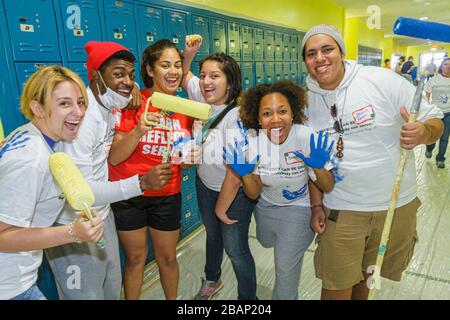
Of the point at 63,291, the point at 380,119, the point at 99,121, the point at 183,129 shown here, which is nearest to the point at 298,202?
the point at 380,119

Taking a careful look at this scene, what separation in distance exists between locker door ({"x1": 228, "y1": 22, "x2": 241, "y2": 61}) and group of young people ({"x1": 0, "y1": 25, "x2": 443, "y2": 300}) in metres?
2.11

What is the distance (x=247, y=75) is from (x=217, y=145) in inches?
106

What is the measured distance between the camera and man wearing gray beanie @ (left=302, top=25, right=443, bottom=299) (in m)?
1.52

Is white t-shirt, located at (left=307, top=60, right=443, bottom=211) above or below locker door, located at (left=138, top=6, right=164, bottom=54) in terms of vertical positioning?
below

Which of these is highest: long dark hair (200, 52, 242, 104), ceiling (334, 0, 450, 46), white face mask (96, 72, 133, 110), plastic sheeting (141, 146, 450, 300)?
ceiling (334, 0, 450, 46)

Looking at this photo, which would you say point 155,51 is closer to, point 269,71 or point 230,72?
point 230,72

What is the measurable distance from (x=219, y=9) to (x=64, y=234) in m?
3.39

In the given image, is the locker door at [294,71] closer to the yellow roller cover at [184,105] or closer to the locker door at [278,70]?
the locker door at [278,70]

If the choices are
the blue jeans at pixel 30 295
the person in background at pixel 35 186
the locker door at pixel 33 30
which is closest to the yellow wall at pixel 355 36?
the locker door at pixel 33 30

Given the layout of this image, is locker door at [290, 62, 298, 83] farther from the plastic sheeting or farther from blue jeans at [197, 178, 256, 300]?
blue jeans at [197, 178, 256, 300]

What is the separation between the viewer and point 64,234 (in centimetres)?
110

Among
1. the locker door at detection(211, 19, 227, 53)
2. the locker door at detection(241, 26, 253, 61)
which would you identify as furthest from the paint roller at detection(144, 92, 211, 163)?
the locker door at detection(241, 26, 253, 61)

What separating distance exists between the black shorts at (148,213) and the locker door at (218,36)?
2.19 metres

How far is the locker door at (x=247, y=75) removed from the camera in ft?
13.8
